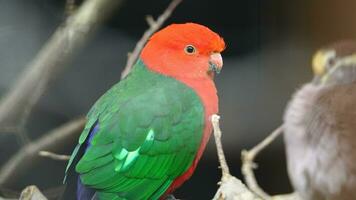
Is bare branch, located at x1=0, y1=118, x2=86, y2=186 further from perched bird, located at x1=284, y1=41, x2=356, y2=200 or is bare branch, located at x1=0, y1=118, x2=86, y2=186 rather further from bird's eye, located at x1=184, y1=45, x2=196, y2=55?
perched bird, located at x1=284, y1=41, x2=356, y2=200

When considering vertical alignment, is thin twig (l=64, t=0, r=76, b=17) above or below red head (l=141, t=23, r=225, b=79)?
above

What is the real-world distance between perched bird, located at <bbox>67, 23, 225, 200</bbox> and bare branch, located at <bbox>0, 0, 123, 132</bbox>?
16 centimetres

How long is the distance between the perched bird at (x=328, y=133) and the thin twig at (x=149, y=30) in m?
0.32

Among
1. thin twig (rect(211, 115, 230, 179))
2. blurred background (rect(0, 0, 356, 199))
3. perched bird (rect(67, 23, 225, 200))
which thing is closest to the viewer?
thin twig (rect(211, 115, 230, 179))

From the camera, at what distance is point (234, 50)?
127cm

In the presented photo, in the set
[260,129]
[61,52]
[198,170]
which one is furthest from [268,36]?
[61,52]

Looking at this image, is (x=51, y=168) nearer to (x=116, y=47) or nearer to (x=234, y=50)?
(x=116, y=47)

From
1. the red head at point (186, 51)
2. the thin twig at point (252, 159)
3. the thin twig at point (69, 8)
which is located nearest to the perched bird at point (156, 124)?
the red head at point (186, 51)

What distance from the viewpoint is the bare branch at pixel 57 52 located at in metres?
1.32

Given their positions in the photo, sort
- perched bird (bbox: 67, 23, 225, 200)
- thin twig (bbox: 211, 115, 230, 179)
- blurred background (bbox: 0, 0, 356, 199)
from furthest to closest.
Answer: blurred background (bbox: 0, 0, 356, 199), perched bird (bbox: 67, 23, 225, 200), thin twig (bbox: 211, 115, 230, 179)

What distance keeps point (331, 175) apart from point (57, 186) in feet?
1.68

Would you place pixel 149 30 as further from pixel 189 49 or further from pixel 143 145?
pixel 143 145

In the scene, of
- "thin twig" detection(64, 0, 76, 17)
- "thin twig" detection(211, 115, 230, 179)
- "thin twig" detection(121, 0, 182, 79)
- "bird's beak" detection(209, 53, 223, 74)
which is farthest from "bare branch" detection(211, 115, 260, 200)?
"thin twig" detection(64, 0, 76, 17)

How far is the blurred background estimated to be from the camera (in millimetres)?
1249
